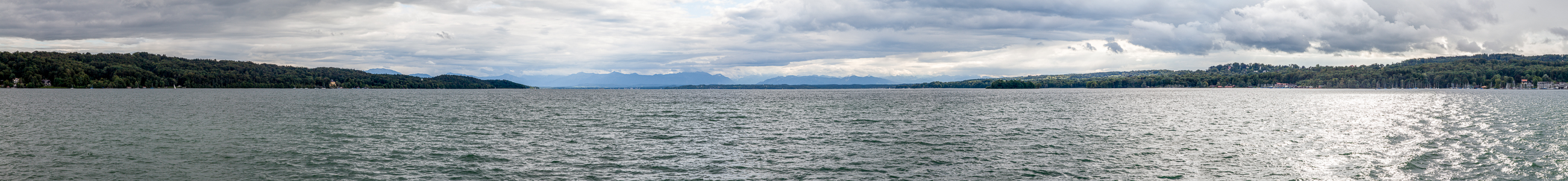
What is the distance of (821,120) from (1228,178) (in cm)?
3571

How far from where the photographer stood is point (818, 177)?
22859mm

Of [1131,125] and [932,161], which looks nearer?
[932,161]

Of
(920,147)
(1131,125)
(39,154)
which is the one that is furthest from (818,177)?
(1131,125)

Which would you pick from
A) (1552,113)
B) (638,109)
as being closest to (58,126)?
(638,109)

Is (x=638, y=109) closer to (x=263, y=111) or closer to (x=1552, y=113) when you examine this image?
(x=263, y=111)

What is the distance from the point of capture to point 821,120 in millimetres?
57156

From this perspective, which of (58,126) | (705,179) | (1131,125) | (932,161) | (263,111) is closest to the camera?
(705,179)

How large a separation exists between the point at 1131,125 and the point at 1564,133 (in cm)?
2025

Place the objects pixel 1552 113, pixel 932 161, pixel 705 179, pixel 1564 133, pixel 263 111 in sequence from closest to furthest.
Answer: pixel 705 179 → pixel 932 161 → pixel 1564 133 → pixel 1552 113 → pixel 263 111

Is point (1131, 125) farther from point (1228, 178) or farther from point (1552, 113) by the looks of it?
point (1552, 113)

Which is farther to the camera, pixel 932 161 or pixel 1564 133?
pixel 1564 133

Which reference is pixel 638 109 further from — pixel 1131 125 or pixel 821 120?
pixel 1131 125

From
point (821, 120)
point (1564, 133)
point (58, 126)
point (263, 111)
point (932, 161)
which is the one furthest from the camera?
point (263, 111)

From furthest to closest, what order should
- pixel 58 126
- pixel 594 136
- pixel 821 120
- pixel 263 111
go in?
pixel 263 111 → pixel 821 120 → pixel 58 126 → pixel 594 136
